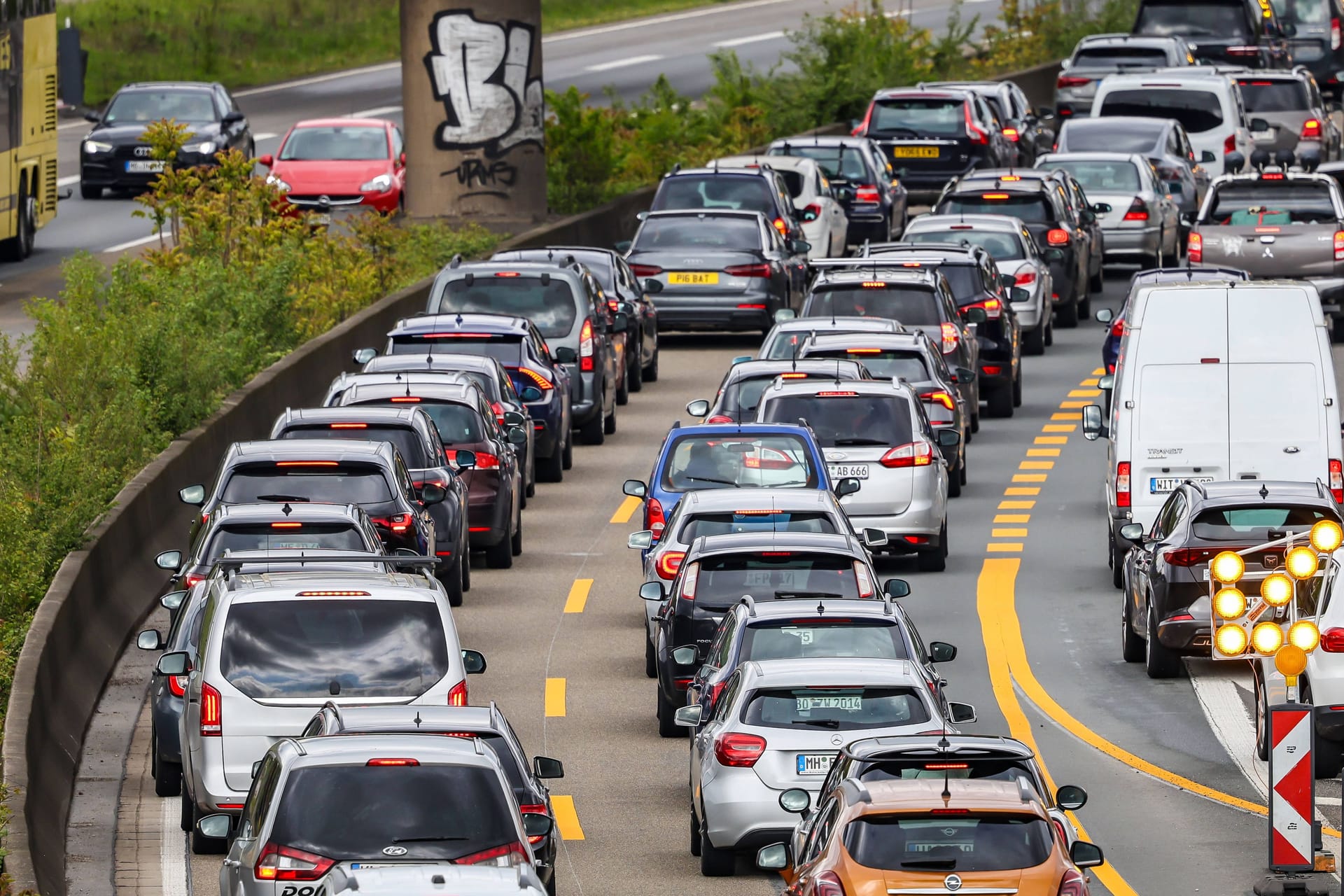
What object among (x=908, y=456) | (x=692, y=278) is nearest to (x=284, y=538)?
(x=908, y=456)

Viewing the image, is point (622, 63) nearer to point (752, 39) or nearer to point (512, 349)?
point (752, 39)

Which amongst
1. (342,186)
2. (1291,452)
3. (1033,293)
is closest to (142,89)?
(342,186)

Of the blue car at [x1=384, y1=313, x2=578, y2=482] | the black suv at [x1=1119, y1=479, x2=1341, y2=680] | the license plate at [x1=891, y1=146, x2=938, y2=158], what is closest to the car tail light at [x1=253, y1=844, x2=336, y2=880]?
the black suv at [x1=1119, y1=479, x2=1341, y2=680]

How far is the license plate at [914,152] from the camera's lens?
46.9 meters

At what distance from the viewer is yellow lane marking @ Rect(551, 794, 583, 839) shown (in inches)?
664

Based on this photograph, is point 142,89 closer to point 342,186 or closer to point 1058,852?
point 342,186

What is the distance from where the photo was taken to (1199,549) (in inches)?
819

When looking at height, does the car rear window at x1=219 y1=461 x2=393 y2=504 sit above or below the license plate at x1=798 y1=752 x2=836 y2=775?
above

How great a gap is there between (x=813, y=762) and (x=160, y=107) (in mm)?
35763

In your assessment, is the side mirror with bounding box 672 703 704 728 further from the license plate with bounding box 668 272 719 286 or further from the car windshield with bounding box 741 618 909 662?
the license plate with bounding box 668 272 719 286

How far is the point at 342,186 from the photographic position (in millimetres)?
44594

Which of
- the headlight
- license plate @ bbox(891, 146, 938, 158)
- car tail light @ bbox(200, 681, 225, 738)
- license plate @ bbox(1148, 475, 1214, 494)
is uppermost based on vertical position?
car tail light @ bbox(200, 681, 225, 738)

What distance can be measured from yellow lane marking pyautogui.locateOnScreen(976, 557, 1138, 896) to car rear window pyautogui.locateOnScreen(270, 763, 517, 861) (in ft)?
15.0

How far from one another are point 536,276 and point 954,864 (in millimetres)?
18937
